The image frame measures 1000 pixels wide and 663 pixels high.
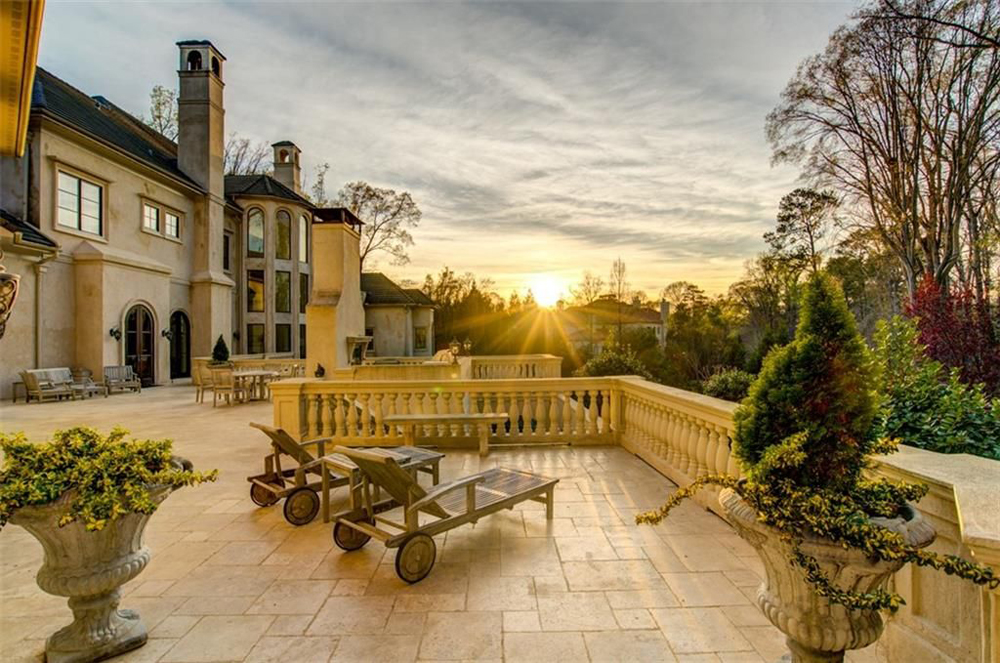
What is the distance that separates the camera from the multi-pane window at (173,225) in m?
17.2

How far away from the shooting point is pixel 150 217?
644 inches

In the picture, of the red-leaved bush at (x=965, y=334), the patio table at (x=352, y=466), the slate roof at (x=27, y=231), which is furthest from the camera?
the slate roof at (x=27, y=231)

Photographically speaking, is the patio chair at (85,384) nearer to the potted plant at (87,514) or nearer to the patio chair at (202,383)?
the patio chair at (202,383)

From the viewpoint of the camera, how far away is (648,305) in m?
40.1

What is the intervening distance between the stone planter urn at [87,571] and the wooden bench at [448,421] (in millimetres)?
3701

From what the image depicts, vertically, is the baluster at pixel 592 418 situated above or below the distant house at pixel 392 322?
below

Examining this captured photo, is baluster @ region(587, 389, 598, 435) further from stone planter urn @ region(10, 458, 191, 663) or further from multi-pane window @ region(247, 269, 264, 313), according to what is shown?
multi-pane window @ region(247, 269, 264, 313)

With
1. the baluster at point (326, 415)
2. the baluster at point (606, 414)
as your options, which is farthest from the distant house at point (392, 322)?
the baluster at point (606, 414)

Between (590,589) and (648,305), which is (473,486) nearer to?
(590,589)

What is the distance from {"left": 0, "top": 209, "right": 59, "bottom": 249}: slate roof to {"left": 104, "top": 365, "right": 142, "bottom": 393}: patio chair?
12.1 feet

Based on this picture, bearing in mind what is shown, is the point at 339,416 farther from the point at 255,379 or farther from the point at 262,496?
the point at 255,379

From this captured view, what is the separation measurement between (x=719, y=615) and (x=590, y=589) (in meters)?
0.72

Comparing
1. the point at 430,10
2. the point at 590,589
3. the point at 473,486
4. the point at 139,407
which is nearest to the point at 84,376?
the point at 139,407

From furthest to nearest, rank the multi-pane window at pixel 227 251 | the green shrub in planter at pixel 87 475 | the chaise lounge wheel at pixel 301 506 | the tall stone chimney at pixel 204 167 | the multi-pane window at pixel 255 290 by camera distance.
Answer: the multi-pane window at pixel 255 290
the multi-pane window at pixel 227 251
the tall stone chimney at pixel 204 167
the chaise lounge wheel at pixel 301 506
the green shrub in planter at pixel 87 475
